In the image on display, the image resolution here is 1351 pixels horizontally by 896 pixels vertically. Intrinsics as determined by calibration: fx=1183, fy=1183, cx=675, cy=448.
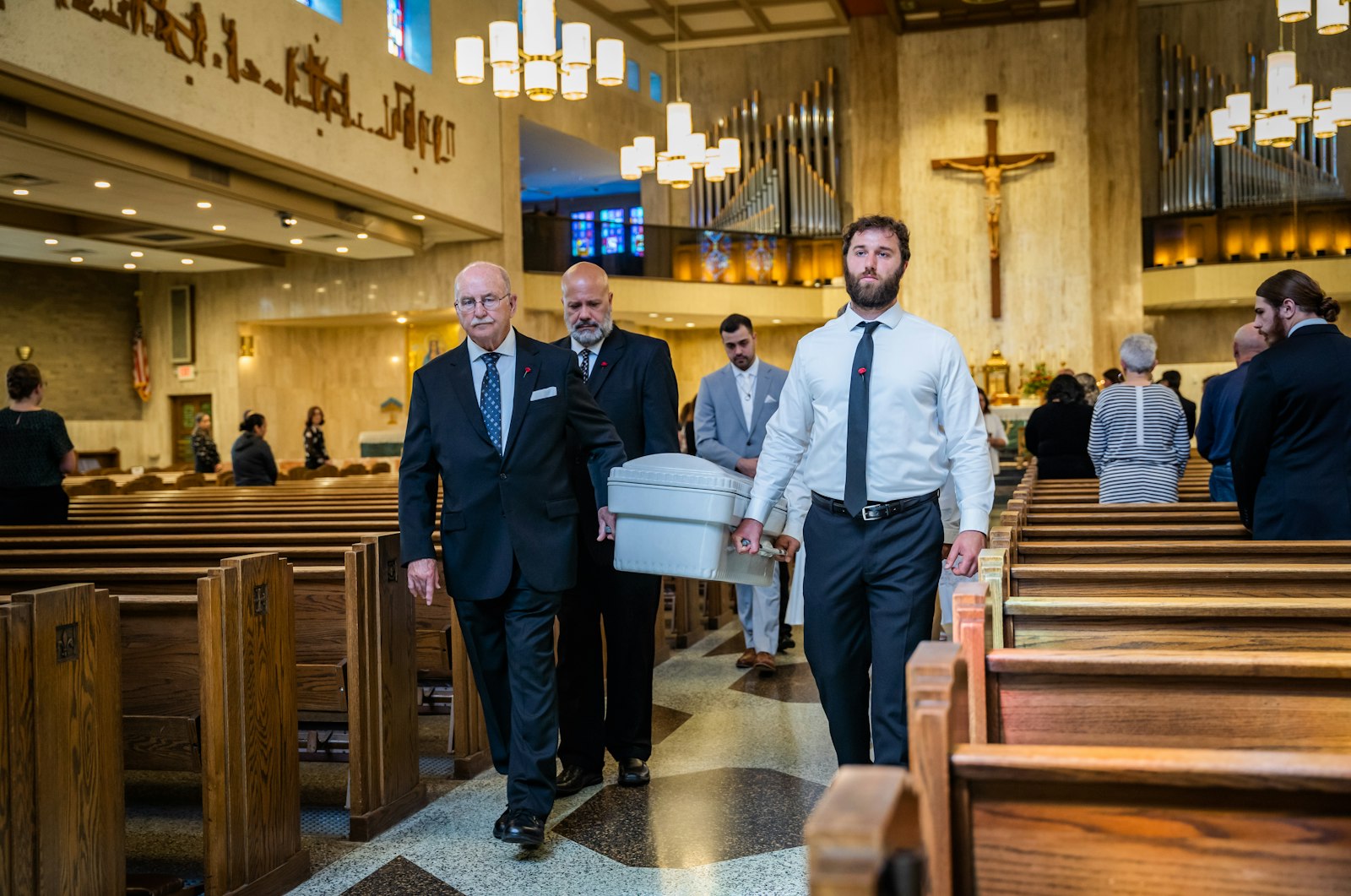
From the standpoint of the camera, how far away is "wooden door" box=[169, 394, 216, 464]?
16719 mm

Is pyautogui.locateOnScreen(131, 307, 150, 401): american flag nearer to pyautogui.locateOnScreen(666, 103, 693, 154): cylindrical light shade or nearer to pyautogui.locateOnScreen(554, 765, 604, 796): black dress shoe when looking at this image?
pyautogui.locateOnScreen(666, 103, 693, 154): cylindrical light shade

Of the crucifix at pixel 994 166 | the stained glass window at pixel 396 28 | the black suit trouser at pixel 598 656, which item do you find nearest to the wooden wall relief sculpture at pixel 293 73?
the stained glass window at pixel 396 28

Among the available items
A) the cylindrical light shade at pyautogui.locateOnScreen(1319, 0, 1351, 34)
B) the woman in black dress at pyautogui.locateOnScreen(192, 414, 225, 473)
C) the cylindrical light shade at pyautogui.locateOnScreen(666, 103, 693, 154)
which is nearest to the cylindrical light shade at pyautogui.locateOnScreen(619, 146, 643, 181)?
the cylindrical light shade at pyautogui.locateOnScreen(666, 103, 693, 154)

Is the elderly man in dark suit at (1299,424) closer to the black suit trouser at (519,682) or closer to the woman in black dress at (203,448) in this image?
the black suit trouser at (519,682)

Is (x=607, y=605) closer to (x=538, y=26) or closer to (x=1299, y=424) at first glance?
(x=1299, y=424)

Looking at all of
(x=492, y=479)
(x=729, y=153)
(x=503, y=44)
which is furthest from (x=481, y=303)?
(x=729, y=153)

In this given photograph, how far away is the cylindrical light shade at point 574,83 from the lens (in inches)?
353

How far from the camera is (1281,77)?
9633mm

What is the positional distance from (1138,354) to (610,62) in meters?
6.08

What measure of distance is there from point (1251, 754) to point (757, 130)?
1724 cm

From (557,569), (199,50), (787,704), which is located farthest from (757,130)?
(557,569)

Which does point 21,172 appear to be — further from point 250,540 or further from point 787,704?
point 787,704

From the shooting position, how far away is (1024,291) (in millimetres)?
16109

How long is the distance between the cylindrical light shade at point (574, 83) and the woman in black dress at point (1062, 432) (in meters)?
4.44
